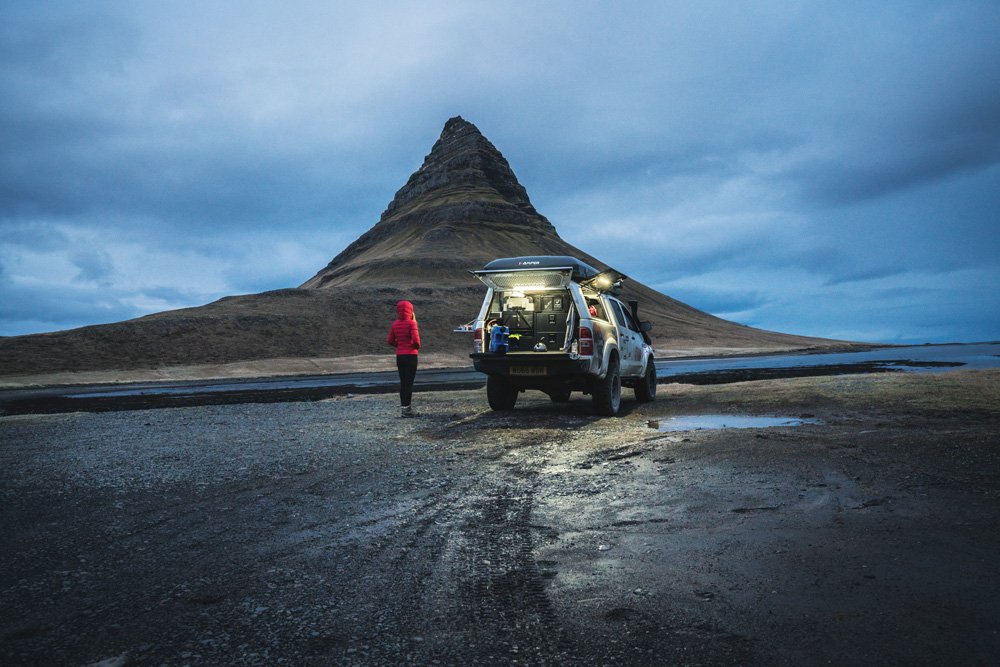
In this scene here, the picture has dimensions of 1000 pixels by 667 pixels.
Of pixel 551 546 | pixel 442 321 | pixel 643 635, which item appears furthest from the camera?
pixel 442 321

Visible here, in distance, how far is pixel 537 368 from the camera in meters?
11.2

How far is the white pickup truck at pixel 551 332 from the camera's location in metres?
11.0

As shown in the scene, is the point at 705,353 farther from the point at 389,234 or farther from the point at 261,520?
the point at 389,234

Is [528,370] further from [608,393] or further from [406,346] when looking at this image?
[406,346]

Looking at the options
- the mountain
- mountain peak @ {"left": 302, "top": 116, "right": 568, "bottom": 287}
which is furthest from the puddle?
mountain peak @ {"left": 302, "top": 116, "right": 568, "bottom": 287}

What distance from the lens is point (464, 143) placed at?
180750mm

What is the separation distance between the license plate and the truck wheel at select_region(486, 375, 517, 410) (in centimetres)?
78

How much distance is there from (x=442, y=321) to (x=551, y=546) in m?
71.0

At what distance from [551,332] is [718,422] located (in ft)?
12.3

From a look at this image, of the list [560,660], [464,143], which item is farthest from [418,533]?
[464,143]

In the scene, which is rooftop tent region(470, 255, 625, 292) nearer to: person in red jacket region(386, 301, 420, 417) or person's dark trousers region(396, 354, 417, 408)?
person in red jacket region(386, 301, 420, 417)

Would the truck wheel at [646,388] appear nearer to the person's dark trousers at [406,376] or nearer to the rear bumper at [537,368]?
the rear bumper at [537,368]

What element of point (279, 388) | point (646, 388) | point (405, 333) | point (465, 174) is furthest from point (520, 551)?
A: point (465, 174)

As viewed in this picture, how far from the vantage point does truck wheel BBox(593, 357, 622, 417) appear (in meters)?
11.3
